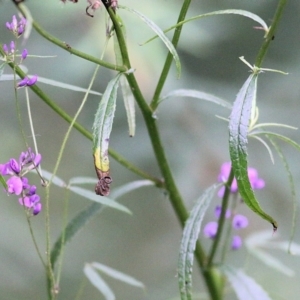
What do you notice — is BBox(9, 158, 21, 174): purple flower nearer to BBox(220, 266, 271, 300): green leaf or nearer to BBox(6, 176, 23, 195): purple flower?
BBox(6, 176, 23, 195): purple flower

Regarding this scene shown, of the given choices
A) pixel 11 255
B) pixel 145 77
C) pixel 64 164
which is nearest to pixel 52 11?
pixel 145 77

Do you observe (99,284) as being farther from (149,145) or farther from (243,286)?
(149,145)

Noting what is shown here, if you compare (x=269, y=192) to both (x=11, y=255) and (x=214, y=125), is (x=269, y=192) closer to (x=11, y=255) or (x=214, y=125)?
(x=214, y=125)

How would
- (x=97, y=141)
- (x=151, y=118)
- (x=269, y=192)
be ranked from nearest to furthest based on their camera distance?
(x=97, y=141)
(x=151, y=118)
(x=269, y=192)

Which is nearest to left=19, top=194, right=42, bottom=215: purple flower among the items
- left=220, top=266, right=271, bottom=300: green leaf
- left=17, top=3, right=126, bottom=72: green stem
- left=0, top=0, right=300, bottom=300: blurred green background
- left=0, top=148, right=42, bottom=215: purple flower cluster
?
left=0, top=148, right=42, bottom=215: purple flower cluster

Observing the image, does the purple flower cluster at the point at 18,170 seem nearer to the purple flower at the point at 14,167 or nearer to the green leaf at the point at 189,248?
the purple flower at the point at 14,167

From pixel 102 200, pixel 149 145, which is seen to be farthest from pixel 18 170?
pixel 149 145

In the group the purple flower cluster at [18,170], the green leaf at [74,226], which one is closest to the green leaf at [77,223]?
the green leaf at [74,226]
